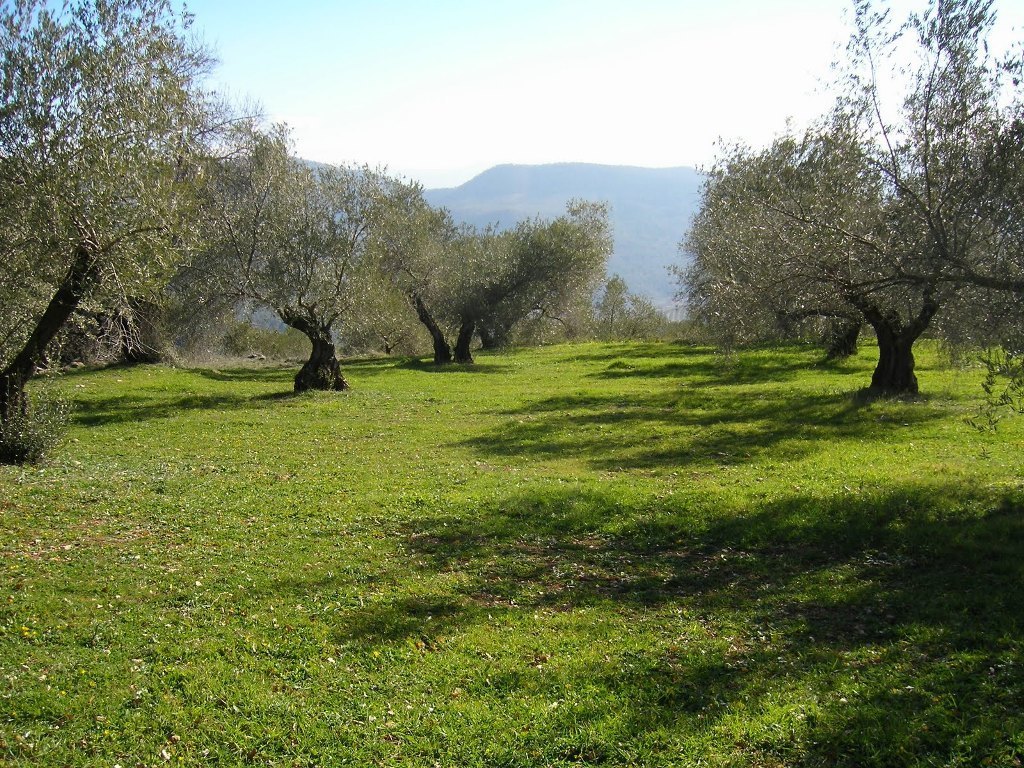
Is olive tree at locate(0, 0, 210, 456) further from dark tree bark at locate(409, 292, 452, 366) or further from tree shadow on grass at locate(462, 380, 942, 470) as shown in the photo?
dark tree bark at locate(409, 292, 452, 366)

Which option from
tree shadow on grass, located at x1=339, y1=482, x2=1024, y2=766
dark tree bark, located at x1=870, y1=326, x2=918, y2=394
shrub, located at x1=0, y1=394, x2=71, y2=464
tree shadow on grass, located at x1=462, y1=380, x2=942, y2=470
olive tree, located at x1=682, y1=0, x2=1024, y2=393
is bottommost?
tree shadow on grass, located at x1=339, y1=482, x2=1024, y2=766

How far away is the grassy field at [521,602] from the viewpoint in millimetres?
5941

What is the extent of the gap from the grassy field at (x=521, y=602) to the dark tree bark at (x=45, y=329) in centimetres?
192

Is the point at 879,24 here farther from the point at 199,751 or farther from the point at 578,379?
the point at 578,379

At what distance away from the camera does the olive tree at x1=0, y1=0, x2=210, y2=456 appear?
13422mm

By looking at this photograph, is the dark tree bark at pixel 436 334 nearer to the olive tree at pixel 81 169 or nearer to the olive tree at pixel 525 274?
the olive tree at pixel 525 274

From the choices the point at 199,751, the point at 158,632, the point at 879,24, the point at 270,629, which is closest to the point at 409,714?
the point at 199,751

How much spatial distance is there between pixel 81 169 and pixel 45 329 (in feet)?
12.2

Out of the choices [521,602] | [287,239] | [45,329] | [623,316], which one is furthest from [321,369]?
[623,316]

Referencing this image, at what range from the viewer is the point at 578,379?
35.3 meters

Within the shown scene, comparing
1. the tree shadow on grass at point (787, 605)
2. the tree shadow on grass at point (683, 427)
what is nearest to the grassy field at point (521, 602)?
the tree shadow on grass at point (787, 605)


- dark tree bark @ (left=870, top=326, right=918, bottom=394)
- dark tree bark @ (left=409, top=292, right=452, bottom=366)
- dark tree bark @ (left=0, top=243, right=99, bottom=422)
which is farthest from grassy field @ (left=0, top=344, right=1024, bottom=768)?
dark tree bark @ (left=409, top=292, right=452, bottom=366)

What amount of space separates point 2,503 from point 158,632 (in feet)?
20.3

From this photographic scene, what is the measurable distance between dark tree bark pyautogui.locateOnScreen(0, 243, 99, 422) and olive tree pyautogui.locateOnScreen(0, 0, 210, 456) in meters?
0.02
